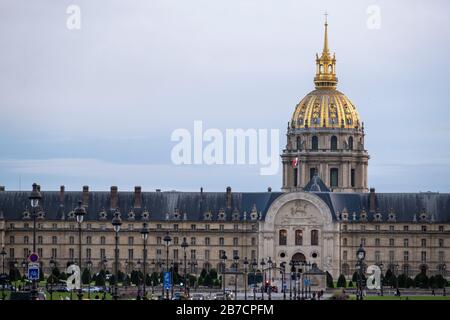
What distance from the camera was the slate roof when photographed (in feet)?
519

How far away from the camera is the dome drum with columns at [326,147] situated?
7441 inches

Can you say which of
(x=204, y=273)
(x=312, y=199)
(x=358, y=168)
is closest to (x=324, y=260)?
(x=312, y=199)

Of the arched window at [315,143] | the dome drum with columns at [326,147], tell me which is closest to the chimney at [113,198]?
the dome drum with columns at [326,147]

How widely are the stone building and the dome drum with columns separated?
87.3ft

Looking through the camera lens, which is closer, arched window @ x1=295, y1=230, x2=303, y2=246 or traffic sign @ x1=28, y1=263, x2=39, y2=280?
traffic sign @ x1=28, y1=263, x2=39, y2=280

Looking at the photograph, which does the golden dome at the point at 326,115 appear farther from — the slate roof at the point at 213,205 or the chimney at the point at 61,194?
the chimney at the point at 61,194

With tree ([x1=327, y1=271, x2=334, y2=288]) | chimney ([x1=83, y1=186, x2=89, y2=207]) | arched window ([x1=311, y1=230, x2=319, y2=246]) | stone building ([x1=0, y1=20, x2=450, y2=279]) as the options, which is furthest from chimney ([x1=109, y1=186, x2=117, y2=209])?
tree ([x1=327, y1=271, x2=334, y2=288])

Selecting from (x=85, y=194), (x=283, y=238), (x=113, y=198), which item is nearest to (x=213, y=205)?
(x=283, y=238)

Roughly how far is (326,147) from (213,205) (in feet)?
118

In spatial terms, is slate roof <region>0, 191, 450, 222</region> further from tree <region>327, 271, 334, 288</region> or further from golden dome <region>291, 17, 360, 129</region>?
golden dome <region>291, 17, 360, 129</region>

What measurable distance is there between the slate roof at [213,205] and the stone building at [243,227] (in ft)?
0.28

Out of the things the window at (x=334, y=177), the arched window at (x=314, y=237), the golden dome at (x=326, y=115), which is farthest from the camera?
the golden dome at (x=326, y=115)

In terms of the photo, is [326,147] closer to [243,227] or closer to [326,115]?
[326,115]
